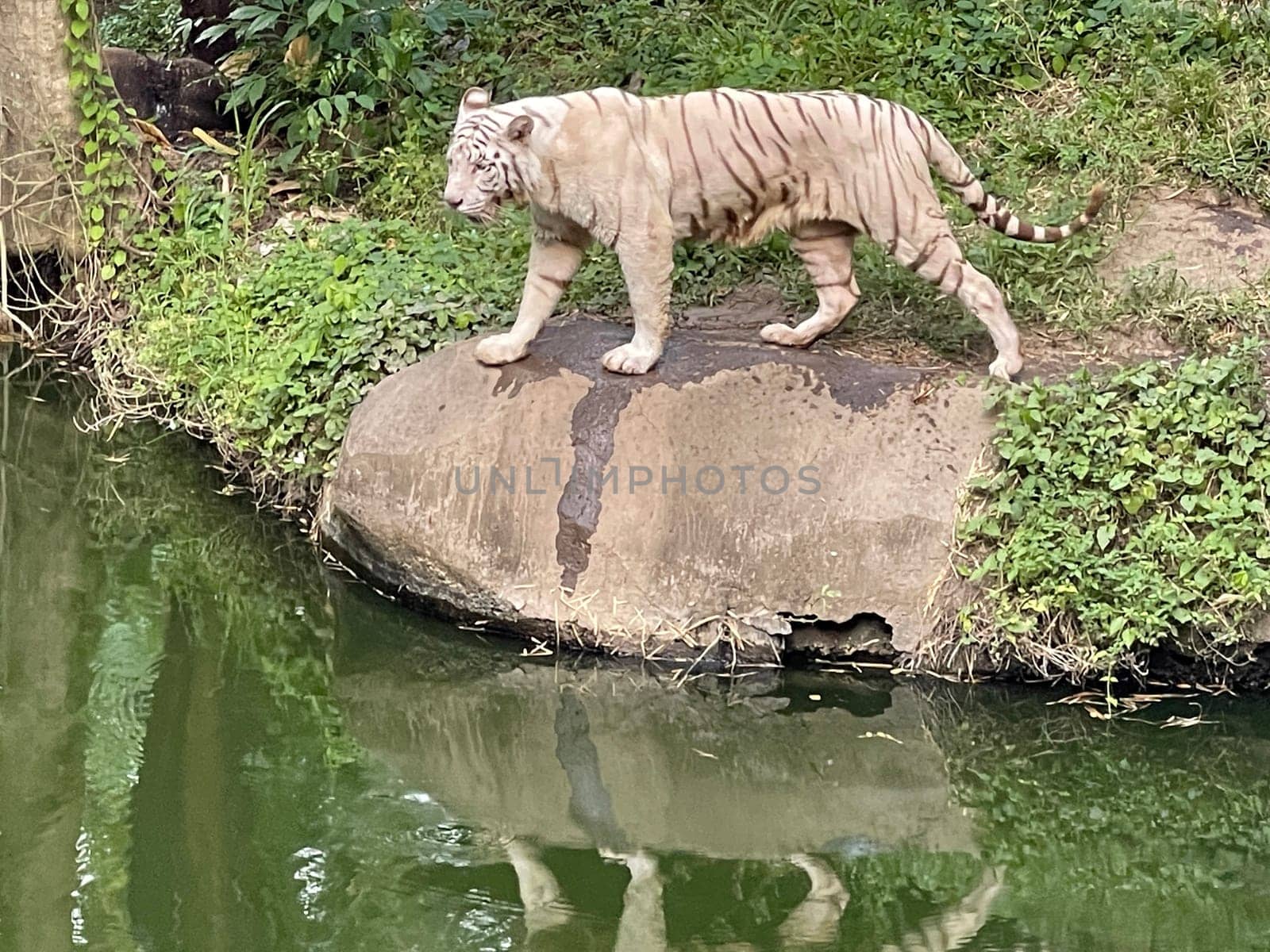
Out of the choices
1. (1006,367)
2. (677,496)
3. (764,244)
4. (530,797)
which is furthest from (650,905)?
(764,244)

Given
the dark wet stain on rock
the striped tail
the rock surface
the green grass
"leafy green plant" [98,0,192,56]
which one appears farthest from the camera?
"leafy green plant" [98,0,192,56]

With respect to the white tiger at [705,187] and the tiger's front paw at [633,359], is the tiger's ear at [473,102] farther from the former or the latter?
the tiger's front paw at [633,359]

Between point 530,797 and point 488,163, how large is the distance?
1782 mm

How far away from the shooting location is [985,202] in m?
5.11

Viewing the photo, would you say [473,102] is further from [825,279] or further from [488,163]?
[825,279]

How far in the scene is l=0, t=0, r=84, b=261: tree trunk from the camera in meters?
6.50

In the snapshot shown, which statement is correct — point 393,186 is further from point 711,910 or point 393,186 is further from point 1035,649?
point 711,910

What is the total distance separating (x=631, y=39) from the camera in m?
7.34

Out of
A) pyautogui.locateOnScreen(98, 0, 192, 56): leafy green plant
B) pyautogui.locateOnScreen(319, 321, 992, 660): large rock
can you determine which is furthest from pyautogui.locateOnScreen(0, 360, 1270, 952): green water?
pyautogui.locateOnScreen(98, 0, 192, 56): leafy green plant

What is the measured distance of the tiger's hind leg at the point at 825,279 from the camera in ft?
16.8

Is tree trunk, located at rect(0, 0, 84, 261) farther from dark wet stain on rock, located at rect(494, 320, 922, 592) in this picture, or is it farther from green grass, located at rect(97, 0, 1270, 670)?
dark wet stain on rock, located at rect(494, 320, 922, 592)

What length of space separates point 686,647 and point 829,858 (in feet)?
3.21

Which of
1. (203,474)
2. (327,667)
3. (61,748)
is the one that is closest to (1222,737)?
(327,667)

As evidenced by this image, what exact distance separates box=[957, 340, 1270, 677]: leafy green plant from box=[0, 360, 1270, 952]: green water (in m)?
0.25
